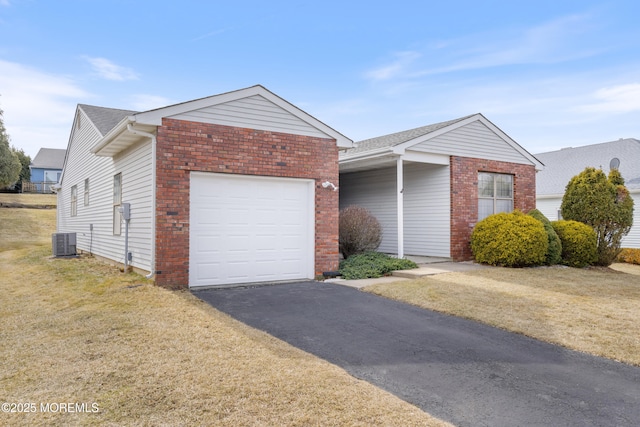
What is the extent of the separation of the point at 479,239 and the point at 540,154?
16412mm

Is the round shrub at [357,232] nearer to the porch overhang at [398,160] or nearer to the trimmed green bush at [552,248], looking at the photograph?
the porch overhang at [398,160]

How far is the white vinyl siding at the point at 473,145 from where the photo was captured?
40.3 feet

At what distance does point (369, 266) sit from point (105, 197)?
7963 millimetres

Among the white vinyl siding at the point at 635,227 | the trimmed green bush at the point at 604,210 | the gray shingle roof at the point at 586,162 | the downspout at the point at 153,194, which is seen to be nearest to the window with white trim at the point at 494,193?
the trimmed green bush at the point at 604,210

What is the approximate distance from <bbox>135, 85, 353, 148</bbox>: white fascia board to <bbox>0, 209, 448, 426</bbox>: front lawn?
3.38 metres

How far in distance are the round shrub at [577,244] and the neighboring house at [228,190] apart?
7014mm

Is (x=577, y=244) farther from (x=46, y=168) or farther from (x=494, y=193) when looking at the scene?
(x=46, y=168)

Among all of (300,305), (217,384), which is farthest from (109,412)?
(300,305)

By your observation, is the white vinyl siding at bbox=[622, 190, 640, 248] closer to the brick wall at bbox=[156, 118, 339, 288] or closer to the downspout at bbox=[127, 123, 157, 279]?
the brick wall at bbox=[156, 118, 339, 288]

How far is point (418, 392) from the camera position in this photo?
361 centimetres

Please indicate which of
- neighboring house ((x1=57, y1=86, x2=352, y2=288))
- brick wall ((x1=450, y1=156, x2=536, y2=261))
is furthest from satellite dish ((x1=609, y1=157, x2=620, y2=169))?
neighboring house ((x1=57, y1=86, x2=352, y2=288))

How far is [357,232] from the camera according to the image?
11555 millimetres

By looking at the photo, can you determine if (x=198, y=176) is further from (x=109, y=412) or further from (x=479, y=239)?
(x=479, y=239)

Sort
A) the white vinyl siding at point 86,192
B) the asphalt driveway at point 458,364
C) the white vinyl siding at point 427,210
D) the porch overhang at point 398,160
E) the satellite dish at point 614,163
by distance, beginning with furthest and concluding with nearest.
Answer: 1. the satellite dish at point 614,163
2. the white vinyl siding at point 86,192
3. the white vinyl siding at point 427,210
4. the porch overhang at point 398,160
5. the asphalt driveway at point 458,364
